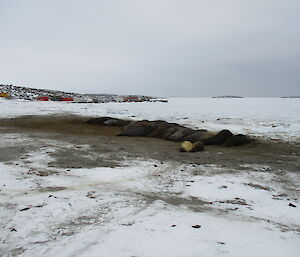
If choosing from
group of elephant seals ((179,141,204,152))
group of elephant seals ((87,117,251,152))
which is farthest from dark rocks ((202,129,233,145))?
group of elephant seals ((179,141,204,152))

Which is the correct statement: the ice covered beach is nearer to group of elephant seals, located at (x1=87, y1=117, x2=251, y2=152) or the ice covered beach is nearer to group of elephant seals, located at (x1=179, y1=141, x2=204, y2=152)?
group of elephant seals, located at (x1=179, y1=141, x2=204, y2=152)

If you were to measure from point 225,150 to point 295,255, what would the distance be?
654 centimetres

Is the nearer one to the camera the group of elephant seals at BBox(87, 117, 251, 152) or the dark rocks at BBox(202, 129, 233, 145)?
the group of elephant seals at BBox(87, 117, 251, 152)

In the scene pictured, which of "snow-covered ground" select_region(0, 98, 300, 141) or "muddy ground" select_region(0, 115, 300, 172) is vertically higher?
"snow-covered ground" select_region(0, 98, 300, 141)

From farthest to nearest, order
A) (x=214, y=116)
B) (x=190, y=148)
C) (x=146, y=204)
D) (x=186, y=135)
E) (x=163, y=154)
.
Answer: (x=214, y=116) < (x=186, y=135) < (x=190, y=148) < (x=163, y=154) < (x=146, y=204)

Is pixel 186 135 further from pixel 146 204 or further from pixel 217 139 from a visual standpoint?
pixel 146 204

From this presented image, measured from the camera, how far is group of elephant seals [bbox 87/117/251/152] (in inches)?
367

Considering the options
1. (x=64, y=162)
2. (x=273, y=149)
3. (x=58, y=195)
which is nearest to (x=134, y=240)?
(x=58, y=195)

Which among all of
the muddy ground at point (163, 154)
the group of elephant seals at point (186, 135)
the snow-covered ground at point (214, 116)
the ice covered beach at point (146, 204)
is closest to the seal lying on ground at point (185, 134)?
the group of elephant seals at point (186, 135)

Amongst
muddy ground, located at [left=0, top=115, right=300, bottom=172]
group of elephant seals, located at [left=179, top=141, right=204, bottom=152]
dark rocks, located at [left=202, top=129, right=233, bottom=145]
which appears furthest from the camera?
dark rocks, located at [left=202, top=129, right=233, bottom=145]

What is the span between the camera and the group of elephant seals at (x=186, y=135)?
933 centimetres

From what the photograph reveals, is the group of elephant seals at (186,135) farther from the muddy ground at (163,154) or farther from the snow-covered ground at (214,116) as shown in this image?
the snow-covered ground at (214,116)

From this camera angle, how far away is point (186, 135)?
443 inches

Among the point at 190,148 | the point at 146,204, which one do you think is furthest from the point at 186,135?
the point at 146,204
